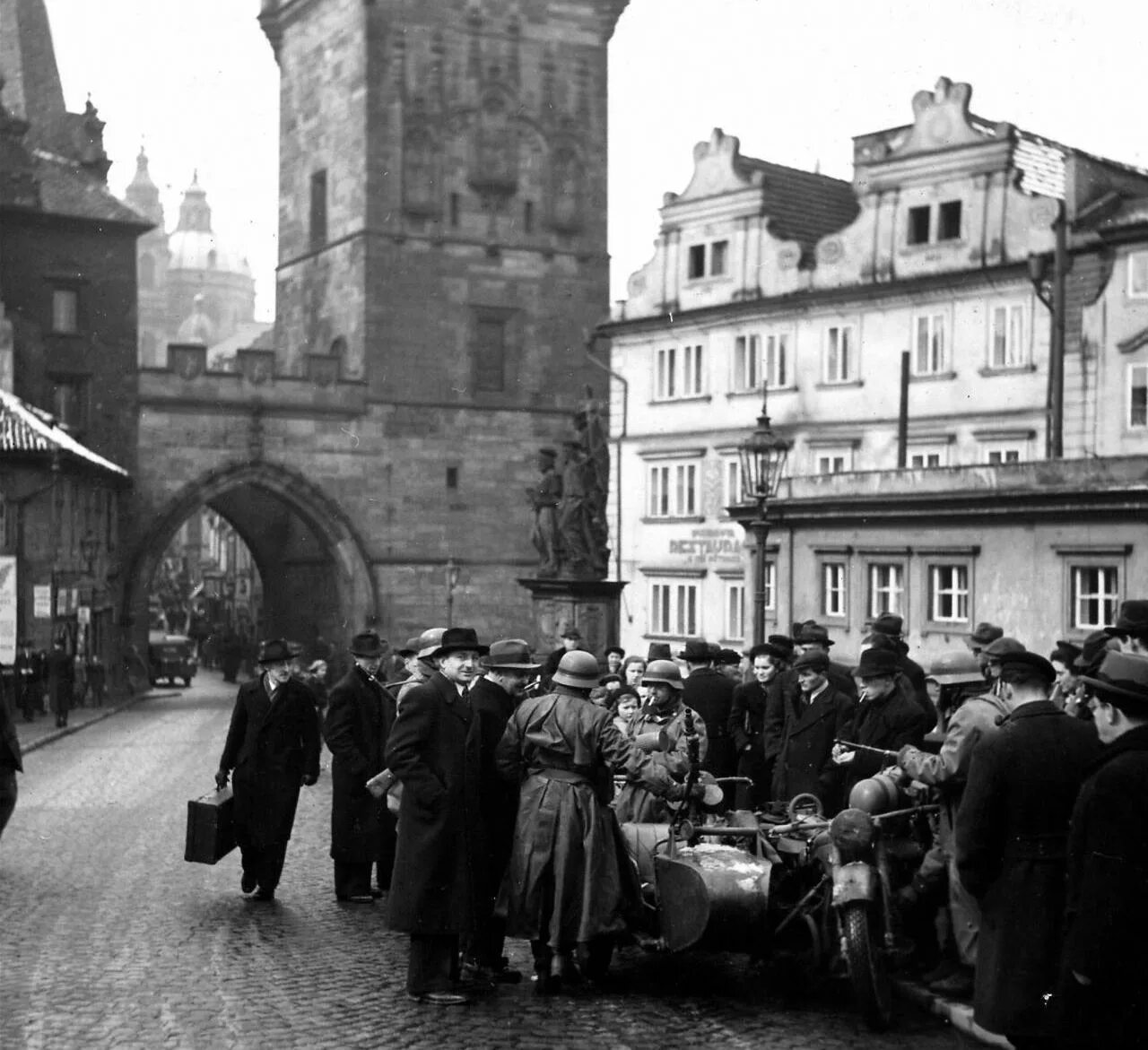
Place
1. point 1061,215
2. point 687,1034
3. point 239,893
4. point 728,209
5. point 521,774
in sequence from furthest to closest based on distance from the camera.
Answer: point 728,209
point 1061,215
point 239,893
point 521,774
point 687,1034

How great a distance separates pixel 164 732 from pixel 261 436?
16877 millimetres

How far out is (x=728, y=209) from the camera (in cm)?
3775

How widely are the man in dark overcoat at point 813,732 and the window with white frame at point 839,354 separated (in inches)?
969

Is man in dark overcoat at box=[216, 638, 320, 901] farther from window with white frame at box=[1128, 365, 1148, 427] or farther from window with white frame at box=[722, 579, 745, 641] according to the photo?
window with white frame at box=[722, 579, 745, 641]

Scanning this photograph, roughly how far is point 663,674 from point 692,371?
28383mm

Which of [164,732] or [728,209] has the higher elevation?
[728,209]

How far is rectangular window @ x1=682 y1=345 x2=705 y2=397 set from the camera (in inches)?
1527

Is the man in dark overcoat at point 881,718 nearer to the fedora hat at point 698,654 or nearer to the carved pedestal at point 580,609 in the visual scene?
the fedora hat at point 698,654

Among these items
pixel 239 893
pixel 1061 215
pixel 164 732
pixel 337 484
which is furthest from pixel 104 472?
pixel 239 893

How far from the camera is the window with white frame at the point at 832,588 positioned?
1156 inches

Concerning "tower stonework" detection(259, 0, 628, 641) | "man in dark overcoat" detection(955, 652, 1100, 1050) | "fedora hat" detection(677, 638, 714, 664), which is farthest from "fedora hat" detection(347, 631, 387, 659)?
"tower stonework" detection(259, 0, 628, 641)

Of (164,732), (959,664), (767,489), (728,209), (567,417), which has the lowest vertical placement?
(164,732)

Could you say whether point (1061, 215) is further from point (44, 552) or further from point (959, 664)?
point (959, 664)

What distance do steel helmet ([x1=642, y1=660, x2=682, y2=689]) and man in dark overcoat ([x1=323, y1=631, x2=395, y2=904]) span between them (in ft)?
6.64
